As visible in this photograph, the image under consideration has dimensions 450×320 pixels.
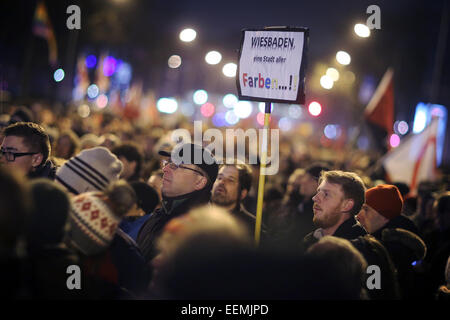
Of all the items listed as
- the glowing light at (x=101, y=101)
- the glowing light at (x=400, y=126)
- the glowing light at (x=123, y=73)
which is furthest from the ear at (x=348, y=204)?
the glowing light at (x=400, y=126)

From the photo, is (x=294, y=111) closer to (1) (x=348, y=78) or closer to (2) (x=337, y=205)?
(1) (x=348, y=78)

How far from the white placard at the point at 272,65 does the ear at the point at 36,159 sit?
1.86 m

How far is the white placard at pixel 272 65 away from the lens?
4.33 meters

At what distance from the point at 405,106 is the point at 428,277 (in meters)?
53.0

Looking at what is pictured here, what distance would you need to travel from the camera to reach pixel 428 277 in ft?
17.4

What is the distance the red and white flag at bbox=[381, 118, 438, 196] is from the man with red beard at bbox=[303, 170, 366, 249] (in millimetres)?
6766

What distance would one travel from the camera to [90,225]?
2.96 meters

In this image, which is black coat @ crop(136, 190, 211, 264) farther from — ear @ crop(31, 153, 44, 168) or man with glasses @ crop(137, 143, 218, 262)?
ear @ crop(31, 153, 44, 168)

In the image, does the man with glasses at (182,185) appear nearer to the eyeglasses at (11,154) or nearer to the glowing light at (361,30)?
the eyeglasses at (11,154)

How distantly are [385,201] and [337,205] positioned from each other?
973 mm

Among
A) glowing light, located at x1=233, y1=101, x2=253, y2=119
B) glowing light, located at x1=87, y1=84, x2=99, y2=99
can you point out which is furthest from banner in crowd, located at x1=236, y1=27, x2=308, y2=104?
glowing light, located at x1=233, y1=101, x2=253, y2=119

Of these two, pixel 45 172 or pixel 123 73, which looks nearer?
pixel 45 172

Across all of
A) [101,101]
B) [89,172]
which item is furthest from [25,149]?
[101,101]
